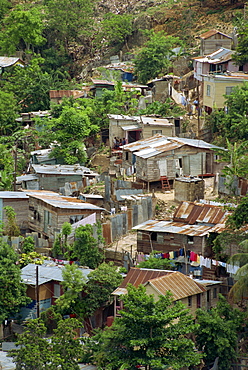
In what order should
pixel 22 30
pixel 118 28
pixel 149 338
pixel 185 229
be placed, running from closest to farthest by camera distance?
1. pixel 149 338
2. pixel 185 229
3. pixel 118 28
4. pixel 22 30

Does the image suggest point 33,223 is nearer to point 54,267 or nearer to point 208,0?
point 54,267

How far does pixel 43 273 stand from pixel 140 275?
5155mm

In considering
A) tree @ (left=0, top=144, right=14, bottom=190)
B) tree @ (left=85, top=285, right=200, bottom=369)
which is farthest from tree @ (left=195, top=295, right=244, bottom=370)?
tree @ (left=0, top=144, right=14, bottom=190)

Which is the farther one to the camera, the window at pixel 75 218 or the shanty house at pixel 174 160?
the shanty house at pixel 174 160

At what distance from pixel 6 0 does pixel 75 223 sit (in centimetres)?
4727

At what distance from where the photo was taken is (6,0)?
8019cm

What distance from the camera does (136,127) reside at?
159 feet

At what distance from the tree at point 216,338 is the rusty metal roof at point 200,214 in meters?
6.50

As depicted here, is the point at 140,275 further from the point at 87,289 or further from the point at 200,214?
the point at 200,214

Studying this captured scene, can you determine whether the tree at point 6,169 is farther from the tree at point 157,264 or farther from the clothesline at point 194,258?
the tree at point 157,264

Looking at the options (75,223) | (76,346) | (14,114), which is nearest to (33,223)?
(75,223)

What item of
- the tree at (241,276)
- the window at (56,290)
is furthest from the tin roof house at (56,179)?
the tree at (241,276)

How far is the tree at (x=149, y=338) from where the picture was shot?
87.7ft

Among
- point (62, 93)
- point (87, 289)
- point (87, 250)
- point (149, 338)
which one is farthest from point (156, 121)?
point (149, 338)
